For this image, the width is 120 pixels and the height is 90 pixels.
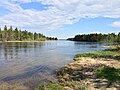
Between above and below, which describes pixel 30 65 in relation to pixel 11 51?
below

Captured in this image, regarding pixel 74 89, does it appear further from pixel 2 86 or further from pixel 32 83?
pixel 2 86

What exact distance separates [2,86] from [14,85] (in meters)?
1.03

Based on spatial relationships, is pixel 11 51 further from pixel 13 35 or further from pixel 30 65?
pixel 13 35

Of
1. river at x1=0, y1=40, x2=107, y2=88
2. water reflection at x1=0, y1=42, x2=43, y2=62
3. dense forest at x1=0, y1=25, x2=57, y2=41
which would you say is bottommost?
river at x1=0, y1=40, x2=107, y2=88

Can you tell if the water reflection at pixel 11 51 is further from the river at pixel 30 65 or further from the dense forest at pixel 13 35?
the dense forest at pixel 13 35

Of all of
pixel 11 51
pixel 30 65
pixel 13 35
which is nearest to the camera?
pixel 30 65

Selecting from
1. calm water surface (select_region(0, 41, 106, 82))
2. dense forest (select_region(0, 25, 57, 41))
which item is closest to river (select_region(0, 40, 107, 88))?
calm water surface (select_region(0, 41, 106, 82))

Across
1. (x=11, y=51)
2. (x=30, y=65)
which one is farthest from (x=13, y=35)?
(x=30, y=65)

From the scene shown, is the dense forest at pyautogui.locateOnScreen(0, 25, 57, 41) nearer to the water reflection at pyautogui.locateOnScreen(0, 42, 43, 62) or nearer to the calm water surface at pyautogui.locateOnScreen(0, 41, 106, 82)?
the water reflection at pyautogui.locateOnScreen(0, 42, 43, 62)

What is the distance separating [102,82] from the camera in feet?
55.8

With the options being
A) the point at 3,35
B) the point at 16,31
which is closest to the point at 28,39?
the point at 16,31

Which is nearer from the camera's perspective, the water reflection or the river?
the river

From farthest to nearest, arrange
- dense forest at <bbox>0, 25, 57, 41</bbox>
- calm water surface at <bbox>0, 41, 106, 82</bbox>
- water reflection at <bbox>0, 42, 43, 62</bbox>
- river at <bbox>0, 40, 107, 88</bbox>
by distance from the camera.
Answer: dense forest at <bbox>0, 25, 57, 41</bbox> → water reflection at <bbox>0, 42, 43, 62</bbox> → calm water surface at <bbox>0, 41, 106, 82</bbox> → river at <bbox>0, 40, 107, 88</bbox>

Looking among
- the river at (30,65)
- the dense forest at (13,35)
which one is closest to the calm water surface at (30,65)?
the river at (30,65)
